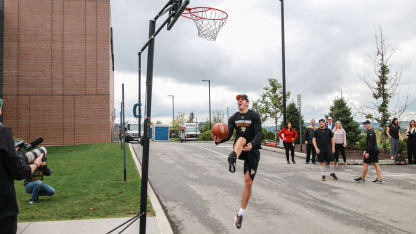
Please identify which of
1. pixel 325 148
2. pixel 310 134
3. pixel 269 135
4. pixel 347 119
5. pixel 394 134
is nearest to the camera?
pixel 325 148

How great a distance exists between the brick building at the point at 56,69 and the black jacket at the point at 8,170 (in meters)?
32.7

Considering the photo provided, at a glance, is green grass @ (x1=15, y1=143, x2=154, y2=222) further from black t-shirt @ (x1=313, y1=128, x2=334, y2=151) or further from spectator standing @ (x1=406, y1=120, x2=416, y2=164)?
spectator standing @ (x1=406, y1=120, x2=416, y2=164)

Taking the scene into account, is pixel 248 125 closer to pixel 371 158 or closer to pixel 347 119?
pixel 371 158

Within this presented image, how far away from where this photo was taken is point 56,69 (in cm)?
3341

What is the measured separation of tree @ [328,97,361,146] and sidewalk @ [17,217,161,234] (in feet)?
81.1

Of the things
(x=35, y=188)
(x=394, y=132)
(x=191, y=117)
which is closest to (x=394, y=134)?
(x=394, y=132)

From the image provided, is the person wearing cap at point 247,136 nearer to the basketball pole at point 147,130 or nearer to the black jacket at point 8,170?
the basketball pole at point 147,130

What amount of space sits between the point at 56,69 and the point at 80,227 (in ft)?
103

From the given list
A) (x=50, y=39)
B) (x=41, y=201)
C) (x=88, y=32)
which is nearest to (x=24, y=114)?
(x=50, y=39)

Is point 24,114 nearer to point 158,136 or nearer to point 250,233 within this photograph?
point 158,136

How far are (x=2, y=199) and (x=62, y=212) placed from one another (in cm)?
415

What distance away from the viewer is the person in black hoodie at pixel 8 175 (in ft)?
9.30

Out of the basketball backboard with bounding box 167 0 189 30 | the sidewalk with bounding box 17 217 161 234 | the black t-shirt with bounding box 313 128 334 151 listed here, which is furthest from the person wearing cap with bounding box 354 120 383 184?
the basketball backboard with bounding box 167 0 189 30

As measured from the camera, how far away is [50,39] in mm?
33344
